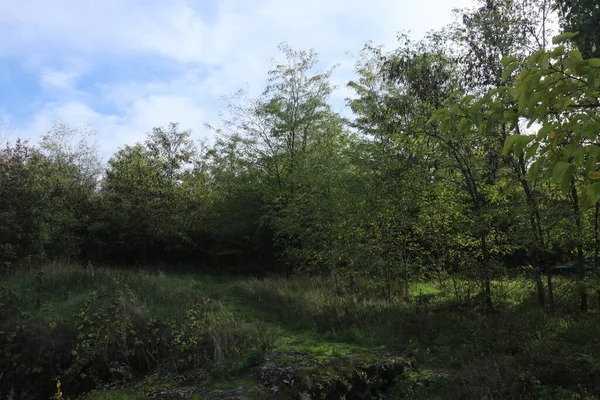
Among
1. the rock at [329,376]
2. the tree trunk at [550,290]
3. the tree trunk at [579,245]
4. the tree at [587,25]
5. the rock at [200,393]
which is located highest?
the tree at [587,25]

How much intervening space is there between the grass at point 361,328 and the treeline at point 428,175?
2.64 feet

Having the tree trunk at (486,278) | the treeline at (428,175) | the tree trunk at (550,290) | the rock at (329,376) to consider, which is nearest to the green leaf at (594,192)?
the treeline at (428,175)

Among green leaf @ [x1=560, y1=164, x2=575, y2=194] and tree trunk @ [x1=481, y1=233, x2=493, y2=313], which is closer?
green leaf @ [x1=560, y1=164, x2=575, y2=194]

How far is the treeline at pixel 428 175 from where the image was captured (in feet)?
7.08

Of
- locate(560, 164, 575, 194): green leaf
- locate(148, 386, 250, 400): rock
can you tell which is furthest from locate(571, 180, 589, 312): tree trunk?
locate(560, 164, 575, 194): green leaf

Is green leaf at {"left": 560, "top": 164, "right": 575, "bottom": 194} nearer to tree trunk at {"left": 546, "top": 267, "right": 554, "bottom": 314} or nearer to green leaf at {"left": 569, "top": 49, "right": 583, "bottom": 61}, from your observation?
green leaf at {"left": 569, "top": 49, "right": 583, "bottom": 61}

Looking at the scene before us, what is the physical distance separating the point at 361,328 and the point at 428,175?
382 centimetres

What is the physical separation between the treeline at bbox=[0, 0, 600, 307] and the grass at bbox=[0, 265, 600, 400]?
804 mm

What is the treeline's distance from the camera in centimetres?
216

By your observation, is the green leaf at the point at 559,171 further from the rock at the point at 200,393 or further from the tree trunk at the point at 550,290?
the tree trunk at the point at 550,290

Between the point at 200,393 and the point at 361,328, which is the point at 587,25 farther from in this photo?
the point at 200,393

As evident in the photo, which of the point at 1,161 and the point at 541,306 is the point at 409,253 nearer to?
the point at 541,306

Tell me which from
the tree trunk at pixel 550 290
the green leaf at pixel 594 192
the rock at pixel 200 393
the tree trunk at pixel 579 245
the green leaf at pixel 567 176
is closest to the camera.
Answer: the green leaf at pixel 594 192

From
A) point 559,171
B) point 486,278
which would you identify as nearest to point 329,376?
point 486,278
